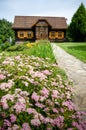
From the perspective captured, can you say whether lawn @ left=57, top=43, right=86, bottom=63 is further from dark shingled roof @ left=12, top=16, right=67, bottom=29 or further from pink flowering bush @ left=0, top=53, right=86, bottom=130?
dark shingled roof @ left=12, top=16, right=67, bottom=29

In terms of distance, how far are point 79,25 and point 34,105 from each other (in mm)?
43650

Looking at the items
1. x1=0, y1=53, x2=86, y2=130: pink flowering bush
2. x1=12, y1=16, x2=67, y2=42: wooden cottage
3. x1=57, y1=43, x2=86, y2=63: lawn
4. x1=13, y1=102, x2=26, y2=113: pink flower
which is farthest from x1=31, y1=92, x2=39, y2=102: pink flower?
x1=12, y1=16, x2=67, y2=42: wooden cottage

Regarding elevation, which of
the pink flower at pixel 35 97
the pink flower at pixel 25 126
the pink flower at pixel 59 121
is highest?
the pink flower at pixel 35 97

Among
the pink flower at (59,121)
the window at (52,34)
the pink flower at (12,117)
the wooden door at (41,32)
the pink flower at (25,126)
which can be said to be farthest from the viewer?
the window at (52,34)

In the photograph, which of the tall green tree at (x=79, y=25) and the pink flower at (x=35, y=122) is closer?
the pink flower at (x=35, y=122)

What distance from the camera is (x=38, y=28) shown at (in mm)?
51438

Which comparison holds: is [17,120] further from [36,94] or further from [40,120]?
[36,94]

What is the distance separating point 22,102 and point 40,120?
43 cm

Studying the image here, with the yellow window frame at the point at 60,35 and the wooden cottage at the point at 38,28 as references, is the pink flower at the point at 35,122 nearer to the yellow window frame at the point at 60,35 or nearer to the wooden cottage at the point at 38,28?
the wooden cottage at the point at 38,28

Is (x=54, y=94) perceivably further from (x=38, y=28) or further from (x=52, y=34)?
(x=52, y=34)

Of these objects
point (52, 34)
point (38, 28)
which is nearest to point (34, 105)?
point (38, 28)

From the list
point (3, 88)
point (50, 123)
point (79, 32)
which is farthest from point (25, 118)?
point (79, 32)

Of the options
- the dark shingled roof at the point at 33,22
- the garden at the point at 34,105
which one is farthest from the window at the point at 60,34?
the garden at the point at 34,105

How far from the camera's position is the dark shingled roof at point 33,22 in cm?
5206
